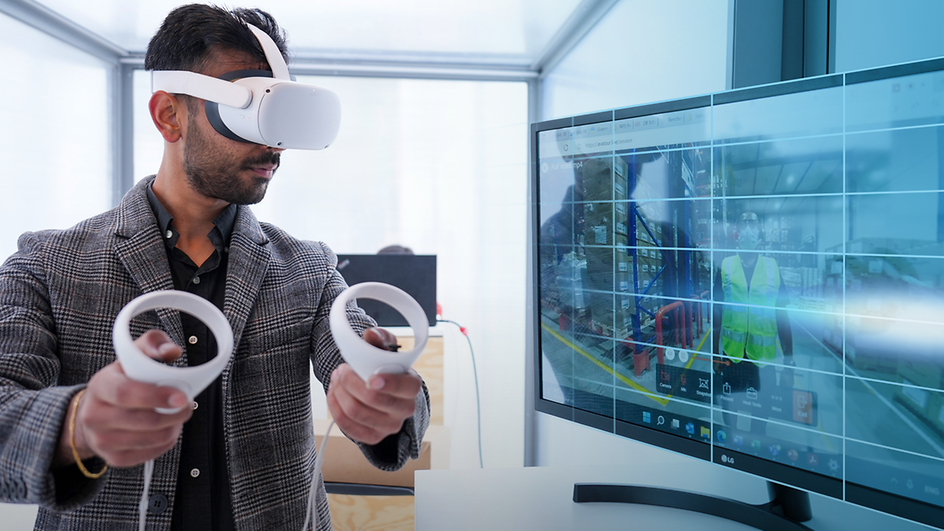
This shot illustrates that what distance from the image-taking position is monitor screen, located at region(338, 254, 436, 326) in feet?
6.99

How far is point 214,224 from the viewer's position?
3.26ft

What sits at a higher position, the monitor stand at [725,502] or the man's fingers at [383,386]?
the man's fingers at [383,386]

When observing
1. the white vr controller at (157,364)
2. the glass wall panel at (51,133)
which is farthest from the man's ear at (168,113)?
the glass wall panel at (51,133)

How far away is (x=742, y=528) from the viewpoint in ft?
2.97

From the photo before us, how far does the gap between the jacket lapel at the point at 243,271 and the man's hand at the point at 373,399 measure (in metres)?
0.33

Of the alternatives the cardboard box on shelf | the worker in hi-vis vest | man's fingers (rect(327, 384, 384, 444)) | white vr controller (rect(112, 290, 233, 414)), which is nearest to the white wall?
the cardboard box on shelf

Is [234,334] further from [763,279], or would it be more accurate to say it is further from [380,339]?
[763,279]

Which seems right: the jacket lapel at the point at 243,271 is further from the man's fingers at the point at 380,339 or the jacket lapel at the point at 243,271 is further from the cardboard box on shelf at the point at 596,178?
the cardboard box on shelf at the point at 596,178

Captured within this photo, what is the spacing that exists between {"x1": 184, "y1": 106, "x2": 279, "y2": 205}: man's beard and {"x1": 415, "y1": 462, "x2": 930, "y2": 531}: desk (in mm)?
633

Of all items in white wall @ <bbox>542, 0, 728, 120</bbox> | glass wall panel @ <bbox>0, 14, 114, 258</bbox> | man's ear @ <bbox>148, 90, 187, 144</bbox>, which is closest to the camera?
man's ear @ <bbox>148, 90, 187, 144</bbox>

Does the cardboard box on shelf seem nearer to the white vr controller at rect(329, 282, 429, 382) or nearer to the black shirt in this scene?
the white vr controller at rect(329, 282, 429, 382)

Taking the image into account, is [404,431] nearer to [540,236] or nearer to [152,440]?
[152,440]

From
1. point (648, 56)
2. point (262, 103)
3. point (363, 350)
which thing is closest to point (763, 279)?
point (363, 350)

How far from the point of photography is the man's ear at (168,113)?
922 millimetres
